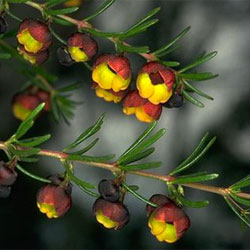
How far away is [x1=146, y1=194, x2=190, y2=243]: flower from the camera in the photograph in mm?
880

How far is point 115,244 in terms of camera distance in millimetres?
2176

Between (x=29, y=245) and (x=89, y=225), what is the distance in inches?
8.5

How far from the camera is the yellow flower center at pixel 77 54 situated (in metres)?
0.92

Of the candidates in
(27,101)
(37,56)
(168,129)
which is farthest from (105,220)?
(168,129)

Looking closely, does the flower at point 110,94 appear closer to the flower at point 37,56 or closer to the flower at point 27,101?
the flower at point 37,56

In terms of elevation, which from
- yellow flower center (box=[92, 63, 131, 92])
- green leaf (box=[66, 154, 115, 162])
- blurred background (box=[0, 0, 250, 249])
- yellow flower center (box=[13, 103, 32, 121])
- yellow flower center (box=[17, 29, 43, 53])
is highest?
yellow flower center (box=[17, 29, 43, 53])

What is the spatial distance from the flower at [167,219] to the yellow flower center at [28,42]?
25cm

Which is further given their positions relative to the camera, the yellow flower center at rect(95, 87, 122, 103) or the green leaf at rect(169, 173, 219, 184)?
→ the yellow flower center at rect(95, 87, 122, 103)

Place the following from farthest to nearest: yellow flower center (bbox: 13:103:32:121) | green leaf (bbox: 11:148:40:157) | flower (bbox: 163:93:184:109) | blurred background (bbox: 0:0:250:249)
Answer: blurred background (bbox: 0:0:250:249), yellow flower center (bbox: 13:103:32:121), flower (bbox: 163:93:184:109), green leaf (bbox: 11:148:40:157)

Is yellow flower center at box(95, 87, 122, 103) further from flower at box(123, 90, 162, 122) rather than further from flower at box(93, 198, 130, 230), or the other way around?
flower at box(93, 198, 130, 230)

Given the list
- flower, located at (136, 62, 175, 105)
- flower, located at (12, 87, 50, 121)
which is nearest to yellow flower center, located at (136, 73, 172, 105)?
flower, located at (136, 62, 175, 105)

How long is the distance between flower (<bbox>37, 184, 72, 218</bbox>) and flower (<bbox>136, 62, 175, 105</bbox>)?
6.4 inches

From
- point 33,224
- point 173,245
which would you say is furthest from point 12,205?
point 173,245

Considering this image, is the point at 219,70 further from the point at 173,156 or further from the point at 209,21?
the point at 173,156
